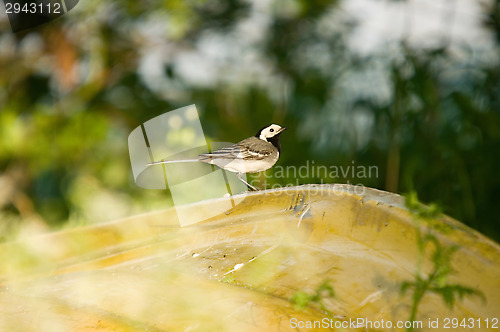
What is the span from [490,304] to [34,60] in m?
0.84

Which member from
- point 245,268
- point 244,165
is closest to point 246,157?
point 244,165

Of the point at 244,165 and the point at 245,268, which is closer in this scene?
the point at 245,268

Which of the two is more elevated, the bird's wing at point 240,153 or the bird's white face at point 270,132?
the bird's white face at point 270,132

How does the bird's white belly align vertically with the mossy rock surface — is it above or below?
above

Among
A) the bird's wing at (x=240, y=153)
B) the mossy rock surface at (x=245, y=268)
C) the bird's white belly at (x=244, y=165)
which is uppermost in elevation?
the bird's wing at (x=240, y=153)

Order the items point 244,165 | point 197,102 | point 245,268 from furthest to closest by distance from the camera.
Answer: point 197,102
point 244,165
point 245,268

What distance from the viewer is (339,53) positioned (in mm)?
860

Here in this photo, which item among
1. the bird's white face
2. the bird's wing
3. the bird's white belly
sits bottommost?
the bird's white belly

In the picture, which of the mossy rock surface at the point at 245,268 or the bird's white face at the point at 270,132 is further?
the bird's white face at the point at 270,132

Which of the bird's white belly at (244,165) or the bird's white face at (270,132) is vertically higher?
the bird's white face at (270,132)

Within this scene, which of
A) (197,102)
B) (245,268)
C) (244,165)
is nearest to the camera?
(245,268)

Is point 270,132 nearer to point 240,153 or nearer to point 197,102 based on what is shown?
point 240,153

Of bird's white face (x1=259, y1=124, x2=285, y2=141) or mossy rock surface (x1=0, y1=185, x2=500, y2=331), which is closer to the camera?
mossy rock surface (x1=0, y1=185, x2=500, y2=331)

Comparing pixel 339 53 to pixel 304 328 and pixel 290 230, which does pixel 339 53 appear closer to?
pixel 290 230
